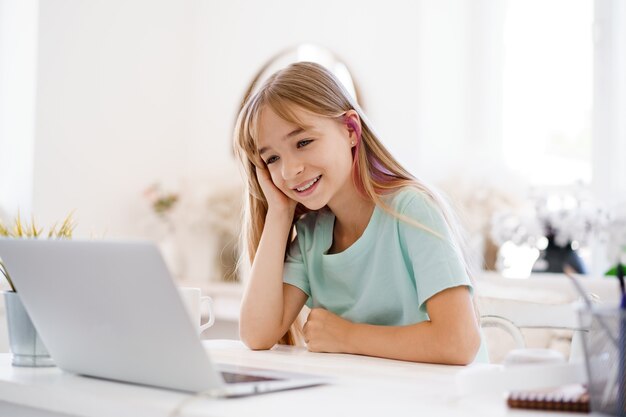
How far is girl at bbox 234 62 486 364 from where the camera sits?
4.25 feet

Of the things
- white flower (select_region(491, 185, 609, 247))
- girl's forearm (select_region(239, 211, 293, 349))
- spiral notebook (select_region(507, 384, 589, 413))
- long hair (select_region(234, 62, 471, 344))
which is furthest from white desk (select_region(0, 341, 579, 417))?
white flower (select_region(491, 185, 609, 247))

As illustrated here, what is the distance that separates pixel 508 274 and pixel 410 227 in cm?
173

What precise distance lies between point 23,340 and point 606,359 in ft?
2.36

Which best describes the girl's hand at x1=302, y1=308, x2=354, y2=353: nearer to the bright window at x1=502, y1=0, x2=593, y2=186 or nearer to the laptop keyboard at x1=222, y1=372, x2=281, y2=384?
the laptop keyboard at x1=222, y1=372, x2=281, y2=384

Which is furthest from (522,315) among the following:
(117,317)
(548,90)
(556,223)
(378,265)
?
(548,90)

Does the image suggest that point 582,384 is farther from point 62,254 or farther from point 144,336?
point 62,254

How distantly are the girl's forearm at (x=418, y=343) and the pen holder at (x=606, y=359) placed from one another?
1.37ft

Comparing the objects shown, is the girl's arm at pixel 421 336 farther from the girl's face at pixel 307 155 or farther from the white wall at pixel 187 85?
the white wall at pixel 187 85

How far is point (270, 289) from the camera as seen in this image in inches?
56.1

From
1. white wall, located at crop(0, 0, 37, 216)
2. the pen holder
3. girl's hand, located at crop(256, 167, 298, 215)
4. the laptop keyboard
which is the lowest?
the laptop keyboard

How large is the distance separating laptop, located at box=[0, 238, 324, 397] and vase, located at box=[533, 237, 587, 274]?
1.95 m

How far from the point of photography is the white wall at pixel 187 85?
3061 mm

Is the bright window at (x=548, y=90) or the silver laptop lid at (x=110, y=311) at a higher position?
the bright window at (x=548, y=90)

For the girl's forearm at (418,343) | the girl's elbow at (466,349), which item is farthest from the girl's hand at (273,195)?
the girl's elbow at (466,349)
